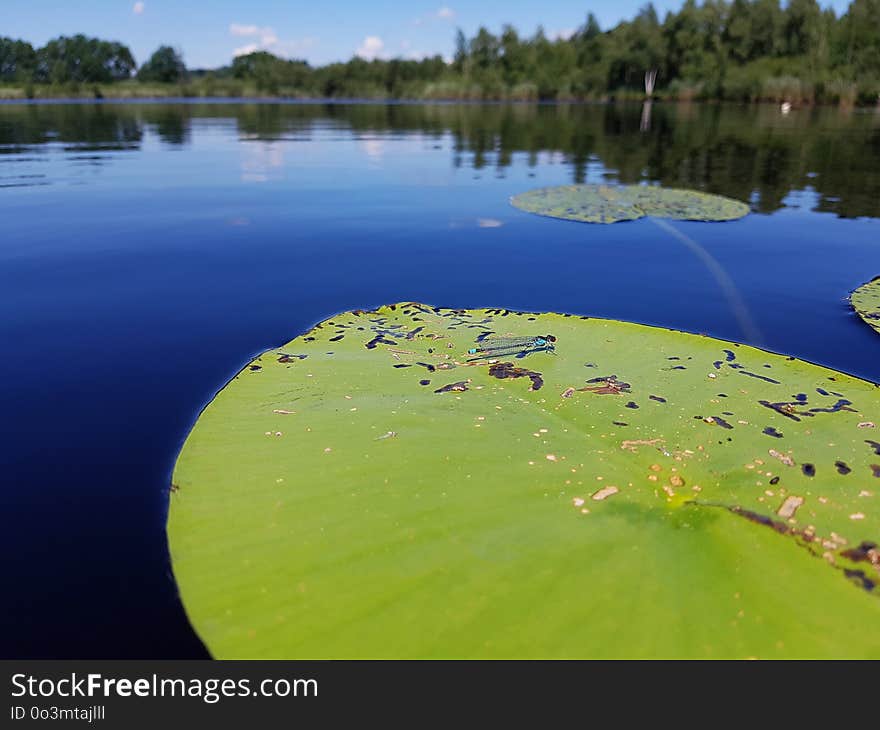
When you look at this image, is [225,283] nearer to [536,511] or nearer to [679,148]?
[536,511]

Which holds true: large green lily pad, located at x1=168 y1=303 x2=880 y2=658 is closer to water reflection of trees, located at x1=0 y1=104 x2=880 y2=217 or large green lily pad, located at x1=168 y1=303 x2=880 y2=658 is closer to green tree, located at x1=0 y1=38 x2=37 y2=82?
water reflection of trees, located at x1=0 y1=104 x2=880 y2=217

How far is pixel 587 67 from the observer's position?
73500 mm

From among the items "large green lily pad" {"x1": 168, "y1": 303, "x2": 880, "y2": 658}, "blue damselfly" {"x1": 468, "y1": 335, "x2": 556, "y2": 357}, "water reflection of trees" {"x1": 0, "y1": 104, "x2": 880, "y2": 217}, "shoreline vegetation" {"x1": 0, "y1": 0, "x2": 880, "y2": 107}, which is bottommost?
"large green lily pad" {"x1": 168, "y1": 303, "x2": 880, "y2": 658}

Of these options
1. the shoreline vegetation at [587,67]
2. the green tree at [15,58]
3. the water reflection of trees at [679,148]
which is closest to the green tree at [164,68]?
the shoreline vegetation at [587,67]

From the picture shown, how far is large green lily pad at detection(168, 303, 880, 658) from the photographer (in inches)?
69.1

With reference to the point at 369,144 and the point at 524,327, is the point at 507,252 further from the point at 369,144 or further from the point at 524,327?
the point at 369,144

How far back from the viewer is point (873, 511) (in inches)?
84.0

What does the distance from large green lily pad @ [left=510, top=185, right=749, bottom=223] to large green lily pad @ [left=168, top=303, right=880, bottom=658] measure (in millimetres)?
6255

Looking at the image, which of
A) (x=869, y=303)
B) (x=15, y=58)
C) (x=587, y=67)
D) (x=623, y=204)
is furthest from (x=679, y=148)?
(x=15, y=58)

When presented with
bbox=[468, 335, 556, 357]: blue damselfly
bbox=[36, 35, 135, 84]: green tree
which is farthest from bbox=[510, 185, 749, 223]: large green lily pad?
bbox=[36, 35, 135, 84]: green tree

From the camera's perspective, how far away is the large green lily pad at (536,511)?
175 cm

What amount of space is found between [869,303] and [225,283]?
639 cm
